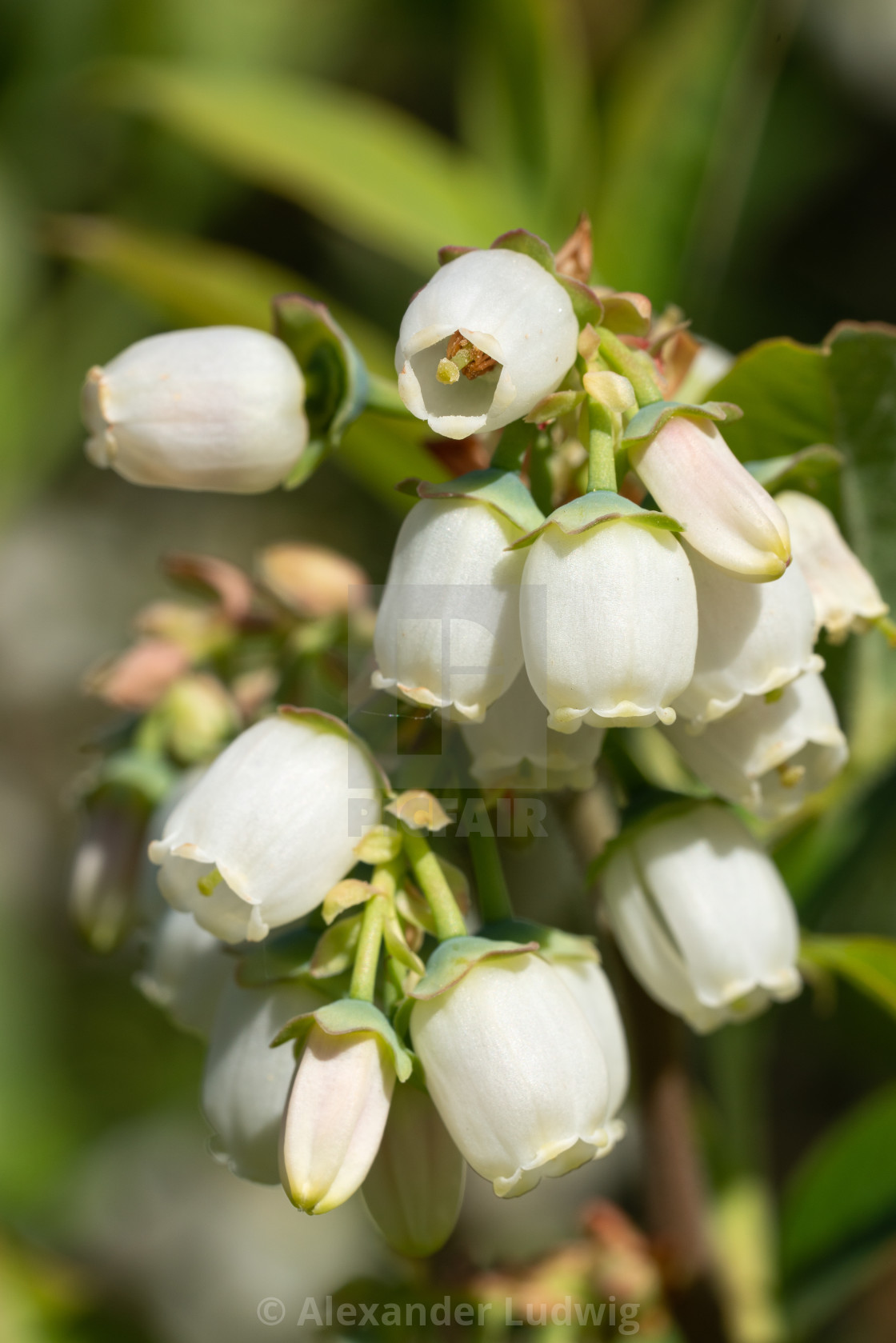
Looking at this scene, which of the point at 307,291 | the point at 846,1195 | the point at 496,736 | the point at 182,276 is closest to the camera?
the point at 496,736

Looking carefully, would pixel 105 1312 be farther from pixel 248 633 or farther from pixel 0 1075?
pixel 0 1075

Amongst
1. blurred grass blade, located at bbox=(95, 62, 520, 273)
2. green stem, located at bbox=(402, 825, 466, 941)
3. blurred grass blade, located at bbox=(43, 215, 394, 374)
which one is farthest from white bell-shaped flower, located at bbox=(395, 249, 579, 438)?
blurred grass blade, located at bbox=(95, 62, 520, 273)

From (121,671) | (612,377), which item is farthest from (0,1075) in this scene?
(612,377)

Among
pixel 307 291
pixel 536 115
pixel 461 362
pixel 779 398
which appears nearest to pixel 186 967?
pixel 461 362

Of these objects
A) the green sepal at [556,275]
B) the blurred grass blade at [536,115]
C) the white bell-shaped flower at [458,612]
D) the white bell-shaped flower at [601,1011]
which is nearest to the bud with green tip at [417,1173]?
the white bell-shaped flower at [601,1011]

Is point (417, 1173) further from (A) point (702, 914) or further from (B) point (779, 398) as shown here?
(B) point (779, 398)

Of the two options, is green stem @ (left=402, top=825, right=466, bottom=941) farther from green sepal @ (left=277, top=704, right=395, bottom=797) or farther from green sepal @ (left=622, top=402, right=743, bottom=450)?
green sepal @ (left=622, top=402, right=743, bottom=450)
